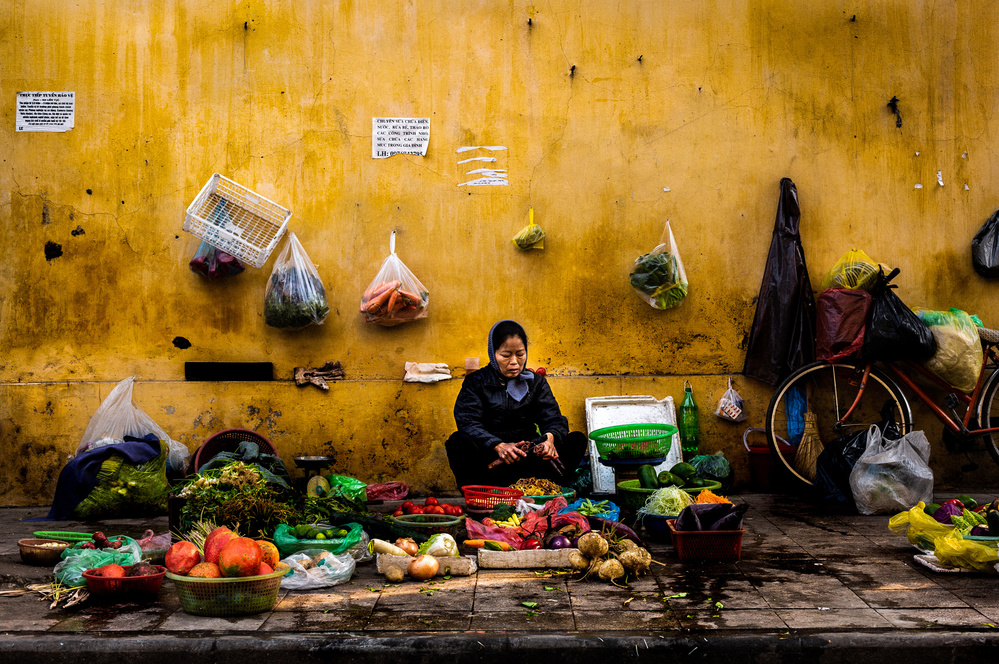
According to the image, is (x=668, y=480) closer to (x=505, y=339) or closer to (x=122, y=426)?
(x=505, y=339)

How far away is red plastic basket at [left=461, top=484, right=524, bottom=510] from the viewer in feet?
17.4

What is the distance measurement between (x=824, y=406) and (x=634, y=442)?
2.29 metres

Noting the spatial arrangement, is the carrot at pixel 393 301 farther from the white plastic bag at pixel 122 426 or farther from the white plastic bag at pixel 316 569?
the white plastic bag at pixel 316 569

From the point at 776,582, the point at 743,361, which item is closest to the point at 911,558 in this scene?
the point at 776,582

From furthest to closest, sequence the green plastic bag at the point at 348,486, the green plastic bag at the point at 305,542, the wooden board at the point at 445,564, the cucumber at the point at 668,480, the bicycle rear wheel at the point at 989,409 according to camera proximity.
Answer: the bicycle rear wheel at the point at 989,409
the green plastic bag at the point at 348,486
the cucumber at the point at 668,480
the green plastic bag at the point at 305,542
the wooden board at the point at 445,564

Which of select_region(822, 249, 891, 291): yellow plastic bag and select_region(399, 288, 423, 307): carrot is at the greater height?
select_region(822, 249, 891, 291): yellow plastic bag

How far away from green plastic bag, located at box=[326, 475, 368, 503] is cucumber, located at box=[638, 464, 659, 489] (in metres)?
2.07

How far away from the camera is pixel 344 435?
686 centimetres

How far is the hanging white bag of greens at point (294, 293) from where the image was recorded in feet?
21.8

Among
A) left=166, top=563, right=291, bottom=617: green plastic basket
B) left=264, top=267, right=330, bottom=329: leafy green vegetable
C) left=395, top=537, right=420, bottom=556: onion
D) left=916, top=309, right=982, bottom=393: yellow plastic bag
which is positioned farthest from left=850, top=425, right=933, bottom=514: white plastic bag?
left=264, top=267, right=330, bottom=329: leafy green vegetable

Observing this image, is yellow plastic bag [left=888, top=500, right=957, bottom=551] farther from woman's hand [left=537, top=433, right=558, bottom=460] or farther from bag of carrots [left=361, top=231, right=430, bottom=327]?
bag of carrots [left=361, top=231, right=430, bottom=327]

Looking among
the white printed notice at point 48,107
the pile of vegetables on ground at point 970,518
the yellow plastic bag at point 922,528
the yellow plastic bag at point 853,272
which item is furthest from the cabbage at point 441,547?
the white printed notice at point 48,107

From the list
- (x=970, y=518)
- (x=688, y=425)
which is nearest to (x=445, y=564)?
(x=970, y=518)

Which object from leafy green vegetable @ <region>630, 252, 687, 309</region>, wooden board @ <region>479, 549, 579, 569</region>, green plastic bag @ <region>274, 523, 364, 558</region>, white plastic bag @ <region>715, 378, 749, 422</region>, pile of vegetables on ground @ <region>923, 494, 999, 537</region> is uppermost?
leafy green vegetable @ <region>630, 252, 687, 309</region>
